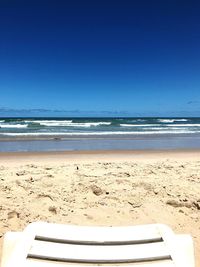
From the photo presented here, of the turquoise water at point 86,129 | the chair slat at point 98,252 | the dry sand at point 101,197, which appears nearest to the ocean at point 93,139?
the turquoise water at point 86,129

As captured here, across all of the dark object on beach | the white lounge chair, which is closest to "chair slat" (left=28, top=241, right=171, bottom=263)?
the white lounge chair

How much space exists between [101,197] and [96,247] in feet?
8.65

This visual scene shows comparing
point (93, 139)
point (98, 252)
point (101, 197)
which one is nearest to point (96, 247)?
point (98, 252)

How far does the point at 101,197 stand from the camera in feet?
15.0

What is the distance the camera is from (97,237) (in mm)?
2029

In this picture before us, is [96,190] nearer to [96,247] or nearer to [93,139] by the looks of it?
[96,247]

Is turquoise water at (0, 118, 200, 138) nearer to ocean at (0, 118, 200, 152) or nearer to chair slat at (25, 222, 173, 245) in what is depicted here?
ocean at (0, 118, 200, 152)

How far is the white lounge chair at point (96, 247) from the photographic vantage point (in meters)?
1.79

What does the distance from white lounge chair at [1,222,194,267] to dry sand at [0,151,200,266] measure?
5.01 feet

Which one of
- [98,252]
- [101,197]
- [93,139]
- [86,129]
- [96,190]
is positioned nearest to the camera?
[98,252]

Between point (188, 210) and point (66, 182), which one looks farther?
point (66, 182)

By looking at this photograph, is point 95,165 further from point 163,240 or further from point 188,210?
point 163,240

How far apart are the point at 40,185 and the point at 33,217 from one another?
3.13 feet

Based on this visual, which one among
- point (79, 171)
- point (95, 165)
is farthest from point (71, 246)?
point (95, 165)
